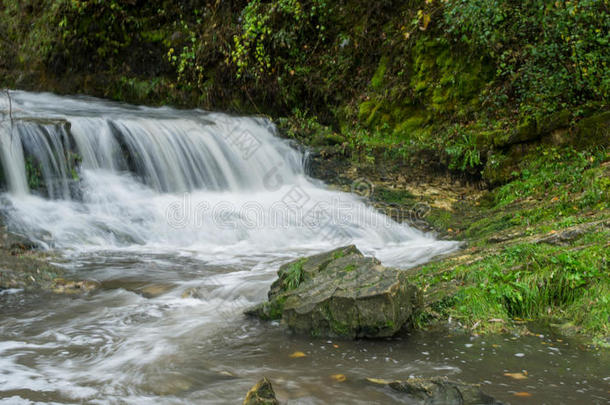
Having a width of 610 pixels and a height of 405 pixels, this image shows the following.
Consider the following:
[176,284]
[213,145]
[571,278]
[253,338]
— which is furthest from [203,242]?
[571,278]

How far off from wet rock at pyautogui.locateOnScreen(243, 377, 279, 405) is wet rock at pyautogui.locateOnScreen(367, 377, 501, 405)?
0.80m

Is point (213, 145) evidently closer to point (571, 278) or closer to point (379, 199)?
point (379, 199)

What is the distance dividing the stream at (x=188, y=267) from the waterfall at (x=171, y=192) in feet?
A: 0.10

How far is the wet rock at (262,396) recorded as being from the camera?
2.89 metres

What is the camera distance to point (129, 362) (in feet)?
12.6

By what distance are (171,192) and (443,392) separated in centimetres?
732

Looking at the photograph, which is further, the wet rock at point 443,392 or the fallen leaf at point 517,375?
the fallen leaf at point 517,375

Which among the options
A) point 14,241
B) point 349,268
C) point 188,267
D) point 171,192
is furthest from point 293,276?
point 171,192

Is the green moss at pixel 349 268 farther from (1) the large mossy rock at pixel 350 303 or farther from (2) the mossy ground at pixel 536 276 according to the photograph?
(2) the mossy ground at pixel 536 276

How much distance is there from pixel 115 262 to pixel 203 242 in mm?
1571

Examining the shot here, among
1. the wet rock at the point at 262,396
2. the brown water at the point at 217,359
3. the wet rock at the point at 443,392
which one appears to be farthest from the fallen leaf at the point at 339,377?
the wet rock at the point at 262,396

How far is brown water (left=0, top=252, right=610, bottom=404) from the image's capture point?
3.25m

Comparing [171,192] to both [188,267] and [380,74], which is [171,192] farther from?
[380,74]

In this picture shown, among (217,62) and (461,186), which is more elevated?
(217,62)
